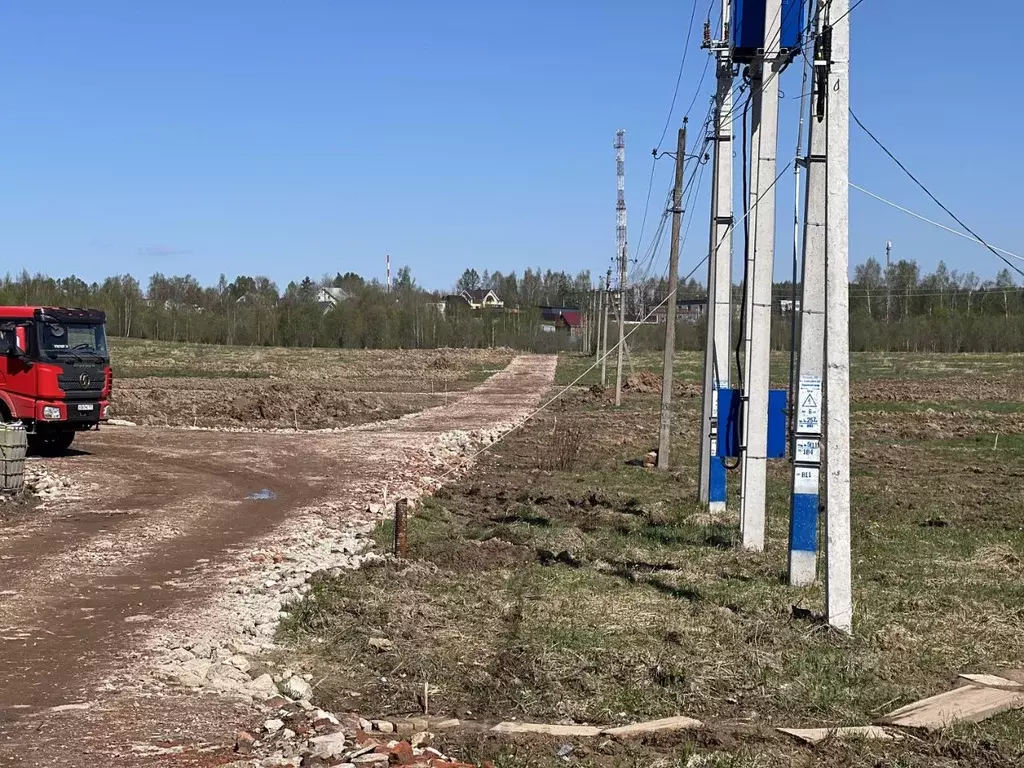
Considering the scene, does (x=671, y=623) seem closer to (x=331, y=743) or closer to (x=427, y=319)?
(x=331, y=743)

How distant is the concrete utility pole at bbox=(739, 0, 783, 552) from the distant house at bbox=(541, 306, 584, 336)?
367 ft

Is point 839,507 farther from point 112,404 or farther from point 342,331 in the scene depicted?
point 342,331

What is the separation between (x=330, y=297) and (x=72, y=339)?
124 meters

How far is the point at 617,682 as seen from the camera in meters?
7.99

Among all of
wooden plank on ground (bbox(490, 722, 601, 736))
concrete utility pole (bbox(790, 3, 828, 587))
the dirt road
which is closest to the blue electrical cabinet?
concrete utility pole (bbox(790, 3, 828, 587))

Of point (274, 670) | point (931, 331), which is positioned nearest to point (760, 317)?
point (274, 670)

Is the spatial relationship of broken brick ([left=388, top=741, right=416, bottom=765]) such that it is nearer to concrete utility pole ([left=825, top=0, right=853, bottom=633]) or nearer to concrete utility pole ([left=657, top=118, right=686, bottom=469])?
concrete utility pole ([left=825, top=0, right=853, bottom=633])

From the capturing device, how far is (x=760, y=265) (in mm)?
12625

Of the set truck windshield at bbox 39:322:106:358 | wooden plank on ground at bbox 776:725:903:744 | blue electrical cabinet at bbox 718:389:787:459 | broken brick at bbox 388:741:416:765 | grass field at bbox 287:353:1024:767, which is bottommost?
grass field at bbox 287:353:1024:767

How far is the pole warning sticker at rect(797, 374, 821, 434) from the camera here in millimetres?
10555

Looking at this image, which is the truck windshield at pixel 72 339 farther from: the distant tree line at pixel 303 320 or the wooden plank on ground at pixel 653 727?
the distant tree line at pixel 303 320

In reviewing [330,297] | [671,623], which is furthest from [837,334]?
[330,297]

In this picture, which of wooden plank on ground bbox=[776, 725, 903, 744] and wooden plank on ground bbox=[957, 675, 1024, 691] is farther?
wooden plank on ground bbox=[957, 675, 1024, 691]

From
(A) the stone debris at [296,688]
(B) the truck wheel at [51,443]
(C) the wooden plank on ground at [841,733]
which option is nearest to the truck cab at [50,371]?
(B) the truck wheel at [51,443]
